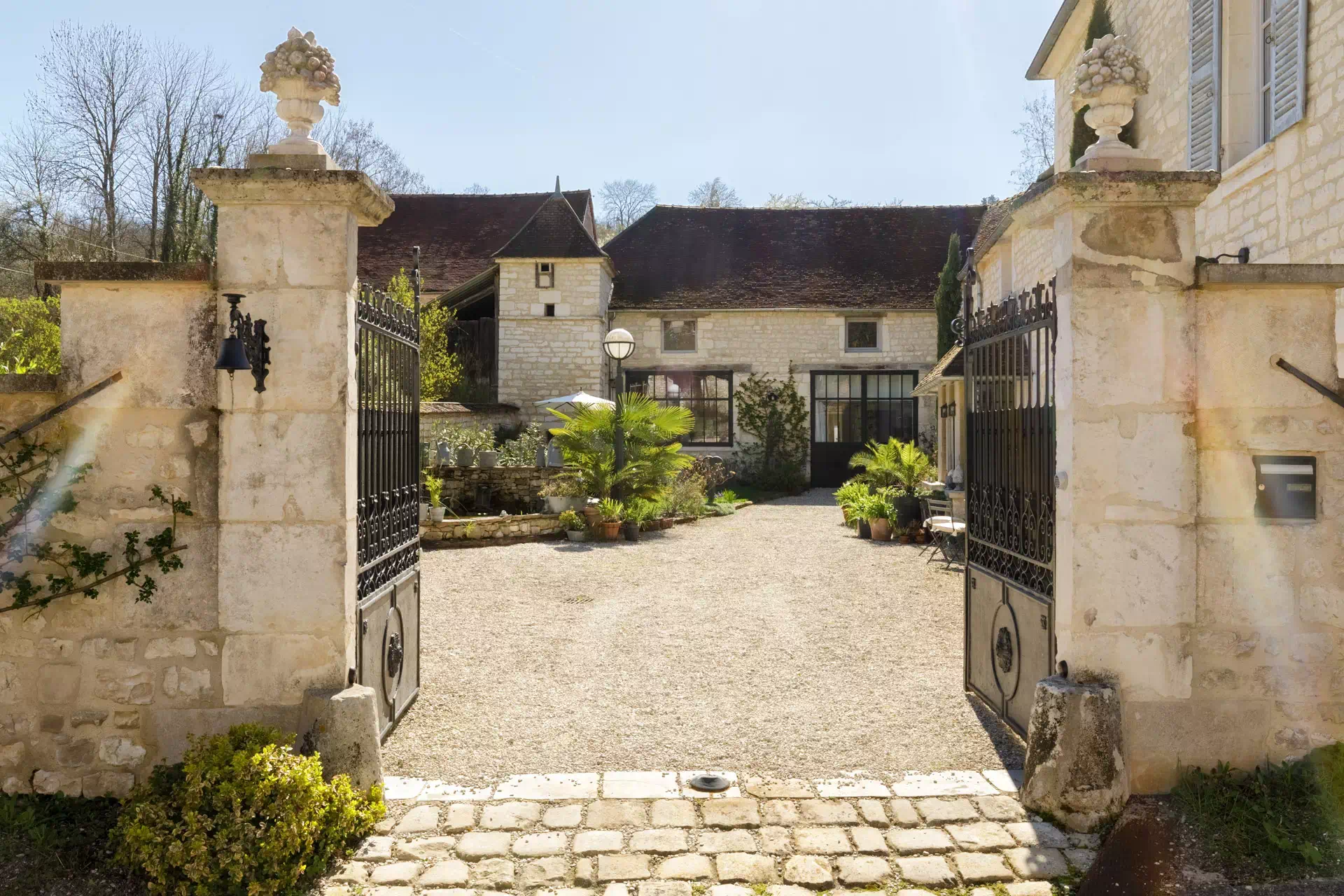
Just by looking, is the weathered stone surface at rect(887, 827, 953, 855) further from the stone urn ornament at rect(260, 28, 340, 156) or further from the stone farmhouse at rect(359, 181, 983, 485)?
the stone farmhouse at rect(359, 181, 983, 485)

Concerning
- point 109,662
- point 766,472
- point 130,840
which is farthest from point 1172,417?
point 766,472

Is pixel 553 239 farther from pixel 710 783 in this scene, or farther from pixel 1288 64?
pixel 710 783

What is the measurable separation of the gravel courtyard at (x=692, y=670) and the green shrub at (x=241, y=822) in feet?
2.46

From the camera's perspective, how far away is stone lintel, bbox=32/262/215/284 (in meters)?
3.59

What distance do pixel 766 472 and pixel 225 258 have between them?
17.6 metres

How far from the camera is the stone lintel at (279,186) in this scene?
11.8ft

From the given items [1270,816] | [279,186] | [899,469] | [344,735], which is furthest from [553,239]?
[1270,816]

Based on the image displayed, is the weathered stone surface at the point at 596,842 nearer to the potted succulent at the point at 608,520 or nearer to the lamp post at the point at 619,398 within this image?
the potted succulent at the point at 608,520

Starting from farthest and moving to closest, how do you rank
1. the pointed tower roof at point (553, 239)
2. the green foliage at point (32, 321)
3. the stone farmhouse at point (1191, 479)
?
1. the pointed tower roof at point (553, 239)
2. the green foliage at point (32, 321)
3. the stone farmhouse at point (1191, 479)

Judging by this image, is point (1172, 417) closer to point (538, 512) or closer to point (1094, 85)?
point (1094, 85)

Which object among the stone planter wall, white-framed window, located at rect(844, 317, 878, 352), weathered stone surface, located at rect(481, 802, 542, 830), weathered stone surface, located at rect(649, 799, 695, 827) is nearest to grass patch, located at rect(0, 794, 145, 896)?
weathered stone surface, located at rect(481, 802, 542, 830)

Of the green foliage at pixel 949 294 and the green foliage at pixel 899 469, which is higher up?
the green foliage at pixel 949 294

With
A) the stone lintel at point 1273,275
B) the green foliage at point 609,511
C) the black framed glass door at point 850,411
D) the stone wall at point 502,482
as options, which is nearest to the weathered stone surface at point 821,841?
the stone lintel at point 1273,275

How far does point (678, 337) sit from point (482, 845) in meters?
18.7
